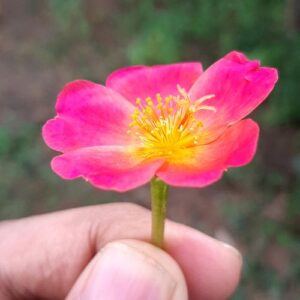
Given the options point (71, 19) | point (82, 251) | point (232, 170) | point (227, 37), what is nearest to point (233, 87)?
point (82, 251)

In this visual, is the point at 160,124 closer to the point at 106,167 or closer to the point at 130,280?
the point at 106,167

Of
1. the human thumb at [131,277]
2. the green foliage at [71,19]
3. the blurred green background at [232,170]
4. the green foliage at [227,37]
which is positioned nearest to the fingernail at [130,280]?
the human thumb at [131,277]

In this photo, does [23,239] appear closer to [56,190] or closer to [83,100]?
[83,100]

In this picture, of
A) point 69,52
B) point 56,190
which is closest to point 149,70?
point 56,190

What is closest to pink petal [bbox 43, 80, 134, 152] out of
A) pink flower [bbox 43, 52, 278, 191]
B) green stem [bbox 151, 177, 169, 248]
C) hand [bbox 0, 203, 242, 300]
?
pink flower [bbox 43, 52, 278, 191]

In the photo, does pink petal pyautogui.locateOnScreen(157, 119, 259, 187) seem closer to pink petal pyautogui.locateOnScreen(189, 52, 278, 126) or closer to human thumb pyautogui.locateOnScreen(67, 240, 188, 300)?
pink petal pyautogui.locateOnScreen(189, 52, 278, 126)

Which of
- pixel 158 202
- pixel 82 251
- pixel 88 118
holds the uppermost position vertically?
pixel 88 118

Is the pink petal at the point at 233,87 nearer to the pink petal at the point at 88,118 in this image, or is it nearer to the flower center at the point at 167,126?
the flower center at the point at 167,126
